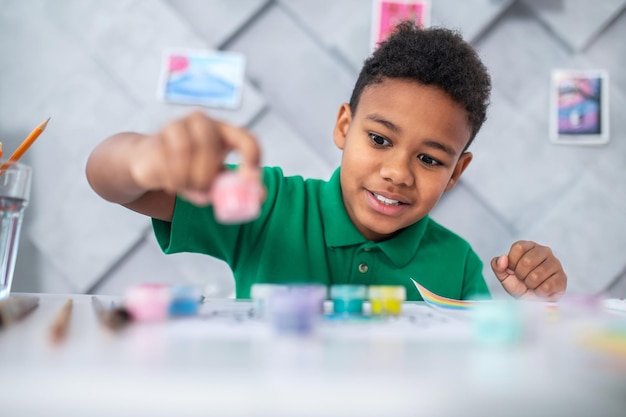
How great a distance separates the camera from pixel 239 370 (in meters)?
0.19

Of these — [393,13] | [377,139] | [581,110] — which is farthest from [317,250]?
[581,110]

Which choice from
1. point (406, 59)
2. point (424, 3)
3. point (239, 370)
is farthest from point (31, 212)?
point (239, 370)

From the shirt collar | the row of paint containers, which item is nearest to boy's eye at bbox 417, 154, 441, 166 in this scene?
the shirt collar

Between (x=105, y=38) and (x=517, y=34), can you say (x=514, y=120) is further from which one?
(x=105, y=38)

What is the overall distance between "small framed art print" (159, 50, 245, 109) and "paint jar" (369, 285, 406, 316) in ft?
2.63

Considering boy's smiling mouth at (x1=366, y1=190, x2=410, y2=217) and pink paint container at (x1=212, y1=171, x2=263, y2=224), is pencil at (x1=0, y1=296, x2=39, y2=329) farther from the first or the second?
boy's smiling mouth at (x1=366, y1=190, x2=410, y2=217)

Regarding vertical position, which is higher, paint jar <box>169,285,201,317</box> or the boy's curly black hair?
the boy's curly black hair

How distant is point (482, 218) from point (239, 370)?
993 millimetres

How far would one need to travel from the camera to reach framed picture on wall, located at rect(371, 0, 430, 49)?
1.10 meters

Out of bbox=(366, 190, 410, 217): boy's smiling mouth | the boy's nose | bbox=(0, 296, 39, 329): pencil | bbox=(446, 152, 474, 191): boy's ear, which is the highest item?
bbox=(446, 152, 474, 191): boy's ear

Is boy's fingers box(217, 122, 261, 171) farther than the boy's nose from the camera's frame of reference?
No

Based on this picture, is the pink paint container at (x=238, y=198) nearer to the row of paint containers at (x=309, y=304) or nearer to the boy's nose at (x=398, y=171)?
the row of paint containers at (x=309, y=304)

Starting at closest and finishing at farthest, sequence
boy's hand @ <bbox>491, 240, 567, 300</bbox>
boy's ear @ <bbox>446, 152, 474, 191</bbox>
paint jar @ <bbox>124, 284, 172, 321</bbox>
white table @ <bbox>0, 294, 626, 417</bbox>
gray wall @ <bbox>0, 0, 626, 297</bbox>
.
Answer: white table @ <bbox>0, 294, 626, 417</bbox>, paint jar @ <bbox>124, 284, 172, 321</bbox>, boy's hand @ <bbox>491, 240, 567, 300</bbox>, boy's ear @ <bbox>446, 152, 474, 191</bbox>, gray wall @ <bbox>0, 0, 626, 297</bbox>

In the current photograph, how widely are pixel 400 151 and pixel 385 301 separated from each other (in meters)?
0.30
